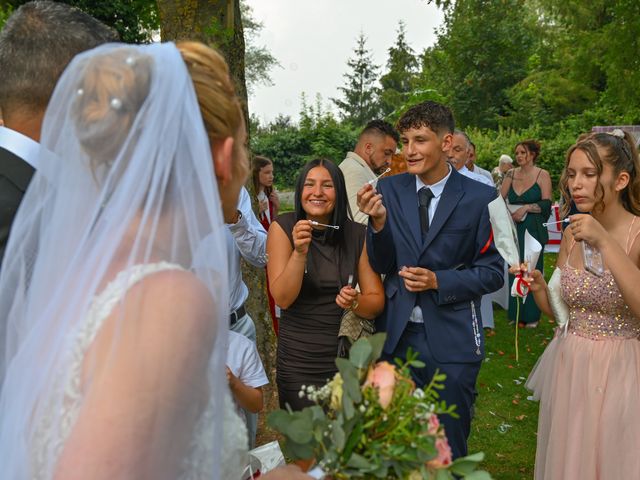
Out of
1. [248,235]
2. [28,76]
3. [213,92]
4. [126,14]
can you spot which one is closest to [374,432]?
[213,92]

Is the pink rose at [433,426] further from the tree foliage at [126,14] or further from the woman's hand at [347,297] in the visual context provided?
the tree foliage at [126,14]

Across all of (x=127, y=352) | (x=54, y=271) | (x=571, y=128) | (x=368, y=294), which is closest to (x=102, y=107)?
(x=54, y=271)

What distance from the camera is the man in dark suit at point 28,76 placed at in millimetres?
2396

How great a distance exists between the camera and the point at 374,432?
187cm

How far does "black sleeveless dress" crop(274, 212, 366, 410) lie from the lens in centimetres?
426

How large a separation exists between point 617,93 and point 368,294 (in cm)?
1160

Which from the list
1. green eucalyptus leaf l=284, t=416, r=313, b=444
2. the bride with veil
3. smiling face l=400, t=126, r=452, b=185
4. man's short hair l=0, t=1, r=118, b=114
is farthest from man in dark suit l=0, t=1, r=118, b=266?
smiling face l=400, t=126, r=452, b=185

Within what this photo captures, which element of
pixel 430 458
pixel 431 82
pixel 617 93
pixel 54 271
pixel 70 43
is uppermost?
pixel 431 82

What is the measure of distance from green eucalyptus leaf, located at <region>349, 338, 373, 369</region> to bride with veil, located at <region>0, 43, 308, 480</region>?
1.15ft

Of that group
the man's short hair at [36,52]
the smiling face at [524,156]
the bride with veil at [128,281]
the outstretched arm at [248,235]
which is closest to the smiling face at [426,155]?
the outstretched arm at [248,235]

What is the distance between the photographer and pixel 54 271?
5.70 feet

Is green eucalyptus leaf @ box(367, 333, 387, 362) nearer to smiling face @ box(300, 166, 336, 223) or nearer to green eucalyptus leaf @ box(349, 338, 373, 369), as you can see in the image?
green eucalyptus leaf @ box(349, 338, 373, 369)

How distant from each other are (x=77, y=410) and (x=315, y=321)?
9.30 feet

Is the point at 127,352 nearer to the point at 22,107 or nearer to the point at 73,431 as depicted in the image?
the point at 73,431
